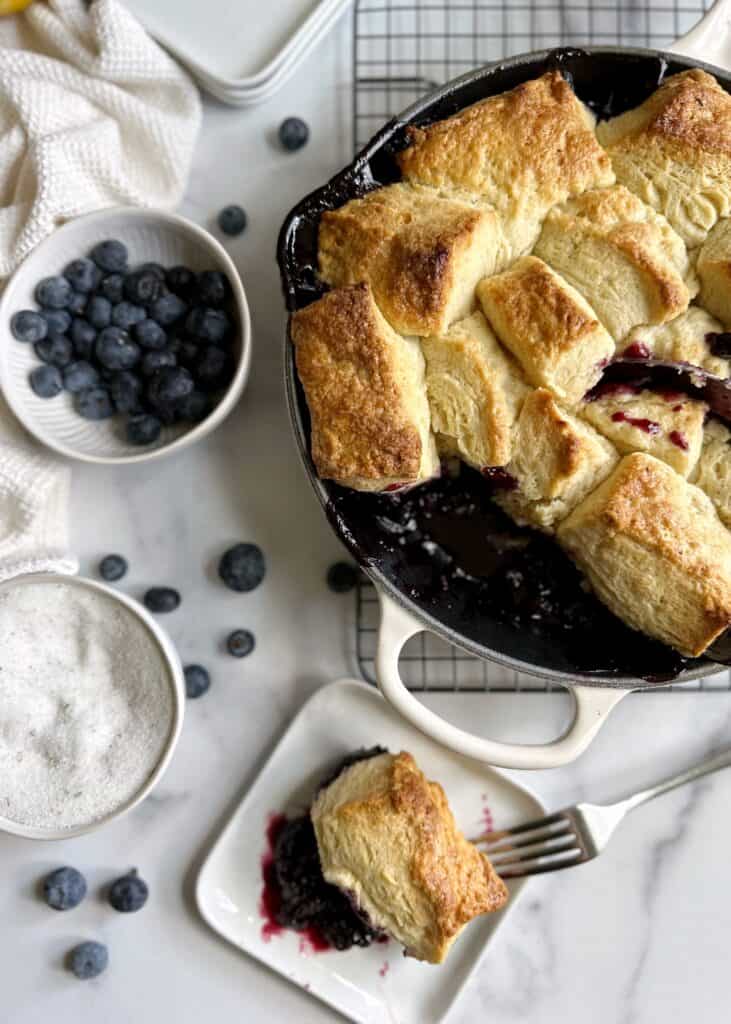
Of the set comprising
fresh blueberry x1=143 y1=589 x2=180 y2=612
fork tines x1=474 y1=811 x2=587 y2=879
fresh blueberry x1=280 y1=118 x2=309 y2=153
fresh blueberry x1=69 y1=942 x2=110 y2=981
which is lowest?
fresh blueberry x1=69 y1=942 x2=110 y2=981

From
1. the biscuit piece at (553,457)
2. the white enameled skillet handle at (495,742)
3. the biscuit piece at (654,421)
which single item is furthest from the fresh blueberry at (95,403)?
the biscuit piece at (654,421)

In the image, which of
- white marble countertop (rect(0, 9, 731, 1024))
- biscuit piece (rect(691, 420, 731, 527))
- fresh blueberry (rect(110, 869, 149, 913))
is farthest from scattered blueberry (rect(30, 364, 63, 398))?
biscuit piece (rect(691, 420, 731, 527))

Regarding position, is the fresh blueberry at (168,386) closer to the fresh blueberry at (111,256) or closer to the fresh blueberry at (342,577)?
the fresh blueberry at (111,256)

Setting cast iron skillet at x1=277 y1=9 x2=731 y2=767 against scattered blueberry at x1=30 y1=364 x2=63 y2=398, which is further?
scattered blueberry at x1=30 y1=364 x2=63 y2=398

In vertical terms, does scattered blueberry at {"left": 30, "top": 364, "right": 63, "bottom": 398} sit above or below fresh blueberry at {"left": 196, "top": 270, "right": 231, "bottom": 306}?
below

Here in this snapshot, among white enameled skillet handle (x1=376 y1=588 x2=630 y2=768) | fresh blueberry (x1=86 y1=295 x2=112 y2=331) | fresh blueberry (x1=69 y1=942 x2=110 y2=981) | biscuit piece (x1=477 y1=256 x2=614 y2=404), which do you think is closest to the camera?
biscuit piece (x1=477 y1=256 x2=614 y2=404)

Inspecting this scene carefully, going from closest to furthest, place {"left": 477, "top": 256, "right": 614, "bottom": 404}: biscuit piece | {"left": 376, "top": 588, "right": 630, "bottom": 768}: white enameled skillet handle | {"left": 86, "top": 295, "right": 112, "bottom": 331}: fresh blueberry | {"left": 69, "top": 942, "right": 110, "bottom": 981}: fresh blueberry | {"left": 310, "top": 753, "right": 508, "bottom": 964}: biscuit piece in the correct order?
1. {"left": 477, "top": 256, "right": 614, "bottom": 404}: biscuit piece
2. {"left": 376, "top": 588, "right": 630, "bottom": 768}: white enameled skillet handle
3. {"left": 310, "top": 753, "right": 508, "bottom": 964}: biscuit piece
4. {"left": 86, "top": 295, "right": 112, "bottom": 331}: fresh blueberry
5. {"left": 69, "top": 942, "right": 110, "bottom": 981}: fresh blueberry

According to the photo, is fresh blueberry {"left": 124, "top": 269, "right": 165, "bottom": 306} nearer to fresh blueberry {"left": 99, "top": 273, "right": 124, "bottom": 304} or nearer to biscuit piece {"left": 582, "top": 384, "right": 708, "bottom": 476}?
fresh blueberry {"left": 99, "top": 273, "right": 124, "bottom": 304}

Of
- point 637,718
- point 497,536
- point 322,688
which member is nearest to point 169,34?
point 497,536
